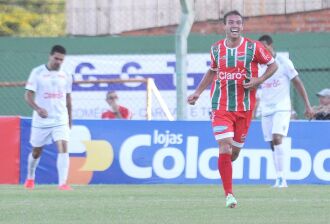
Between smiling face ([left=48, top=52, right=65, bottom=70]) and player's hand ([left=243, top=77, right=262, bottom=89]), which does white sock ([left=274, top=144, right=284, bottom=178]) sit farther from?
player's hand ([left=243, top=77, right=262, bottom=89])

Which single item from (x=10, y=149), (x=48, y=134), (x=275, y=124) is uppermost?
(x=275, y=124)

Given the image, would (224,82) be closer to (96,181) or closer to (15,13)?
(96,181)

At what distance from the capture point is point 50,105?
15.5 meters

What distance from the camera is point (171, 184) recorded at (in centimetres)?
1664

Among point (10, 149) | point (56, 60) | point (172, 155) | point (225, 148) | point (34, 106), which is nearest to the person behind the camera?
point (225, 148)

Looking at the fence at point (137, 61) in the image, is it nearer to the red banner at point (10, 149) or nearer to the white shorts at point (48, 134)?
the red banner at point (10, 149)

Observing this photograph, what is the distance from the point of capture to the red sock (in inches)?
422

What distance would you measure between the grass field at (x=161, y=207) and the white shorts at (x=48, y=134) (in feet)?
5.33

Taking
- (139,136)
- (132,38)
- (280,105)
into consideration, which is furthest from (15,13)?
(280,105)

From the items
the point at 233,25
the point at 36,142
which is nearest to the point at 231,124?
the point at 233,25

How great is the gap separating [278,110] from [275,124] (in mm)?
254

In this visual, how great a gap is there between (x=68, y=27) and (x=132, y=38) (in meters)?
2.19

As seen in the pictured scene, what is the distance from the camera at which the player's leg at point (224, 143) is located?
10.8 meters

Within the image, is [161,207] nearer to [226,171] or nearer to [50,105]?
[226,171]
